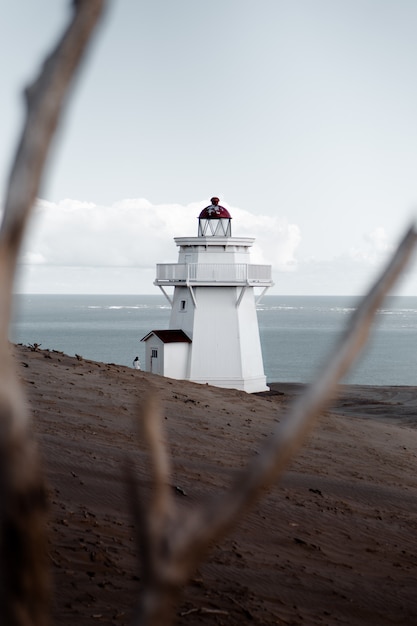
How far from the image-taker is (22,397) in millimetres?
1854

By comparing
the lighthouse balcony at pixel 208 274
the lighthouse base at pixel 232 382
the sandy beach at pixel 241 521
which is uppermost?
the lighthouse balcony at pixel 208 274

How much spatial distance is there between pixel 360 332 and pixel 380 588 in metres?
5.40

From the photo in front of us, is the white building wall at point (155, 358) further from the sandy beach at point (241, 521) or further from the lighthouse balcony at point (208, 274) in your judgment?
the sandy beach at point (241, 521)

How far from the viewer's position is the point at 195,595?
5695 millimetres

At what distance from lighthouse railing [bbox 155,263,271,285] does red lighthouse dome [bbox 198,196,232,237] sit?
124 centimetres

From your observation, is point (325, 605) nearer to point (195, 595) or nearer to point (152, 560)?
point (195, 595)

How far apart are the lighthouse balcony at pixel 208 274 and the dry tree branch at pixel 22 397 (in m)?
27.1

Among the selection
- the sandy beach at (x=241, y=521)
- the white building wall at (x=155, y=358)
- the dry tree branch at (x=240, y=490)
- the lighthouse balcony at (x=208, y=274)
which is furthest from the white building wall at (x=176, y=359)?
the dry tree branch at (x=240, y=490)

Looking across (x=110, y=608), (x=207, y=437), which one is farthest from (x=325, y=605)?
(x=207, y=437)

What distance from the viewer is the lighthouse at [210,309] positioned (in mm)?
29281

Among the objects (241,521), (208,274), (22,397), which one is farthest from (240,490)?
(208,274)

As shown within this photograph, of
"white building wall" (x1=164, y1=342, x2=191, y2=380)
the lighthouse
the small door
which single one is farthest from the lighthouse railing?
the small door

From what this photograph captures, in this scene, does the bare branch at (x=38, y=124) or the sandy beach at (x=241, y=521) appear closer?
the bare branch at (x=38, y=124)

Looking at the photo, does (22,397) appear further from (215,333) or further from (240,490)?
(215,333)
